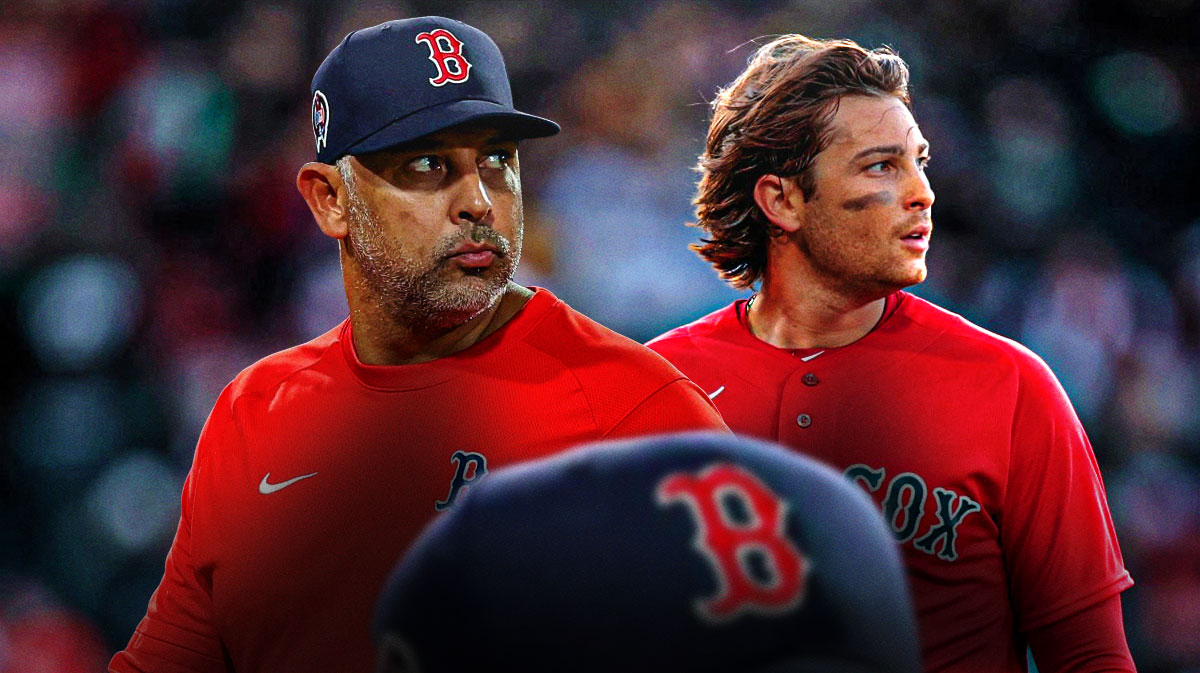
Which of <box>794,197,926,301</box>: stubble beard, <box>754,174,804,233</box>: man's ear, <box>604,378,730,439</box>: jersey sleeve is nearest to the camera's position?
<box>604,378,730,439</box>: jersey sleeve

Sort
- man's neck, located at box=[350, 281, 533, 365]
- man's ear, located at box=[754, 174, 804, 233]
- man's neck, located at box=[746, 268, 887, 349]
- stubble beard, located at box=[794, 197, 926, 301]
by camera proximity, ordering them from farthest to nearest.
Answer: man's ear, located at box=[754, 174, 804, 233], man's neck, located at box=[746, 268, 887, 349], stubble beard, located at box=[794, 197, 926, 301], man's neck, located at box=[350, 281, 533, 365]

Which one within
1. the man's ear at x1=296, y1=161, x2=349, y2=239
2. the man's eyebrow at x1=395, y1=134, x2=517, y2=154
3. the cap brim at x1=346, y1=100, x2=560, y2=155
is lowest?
the man's ear at x1=296, y1=161, x2=349, y2=239

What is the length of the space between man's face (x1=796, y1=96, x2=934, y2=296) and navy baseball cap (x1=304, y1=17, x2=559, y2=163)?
963 millimetres

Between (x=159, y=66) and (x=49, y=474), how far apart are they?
5.60ft

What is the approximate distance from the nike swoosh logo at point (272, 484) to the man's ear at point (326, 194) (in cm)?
48

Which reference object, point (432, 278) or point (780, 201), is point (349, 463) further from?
point (780, 201)

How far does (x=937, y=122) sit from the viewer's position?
5.33 metres

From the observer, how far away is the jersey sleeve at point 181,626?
7.68 feet

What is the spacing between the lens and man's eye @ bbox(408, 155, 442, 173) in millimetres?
2291

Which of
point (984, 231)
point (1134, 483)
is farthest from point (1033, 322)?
point (1134, 483)

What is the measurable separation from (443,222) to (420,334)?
0.72 feet

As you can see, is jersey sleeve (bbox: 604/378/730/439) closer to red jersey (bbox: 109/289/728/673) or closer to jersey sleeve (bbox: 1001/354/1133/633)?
red jersey (bbox: 109/289/728/673)

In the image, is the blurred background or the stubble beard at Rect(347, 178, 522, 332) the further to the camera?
the blurred background

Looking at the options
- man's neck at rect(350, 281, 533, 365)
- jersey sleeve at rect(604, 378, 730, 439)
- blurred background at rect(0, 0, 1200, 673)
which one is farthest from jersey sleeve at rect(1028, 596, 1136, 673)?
blurred background at rect(0, 0, 1200, 673)
